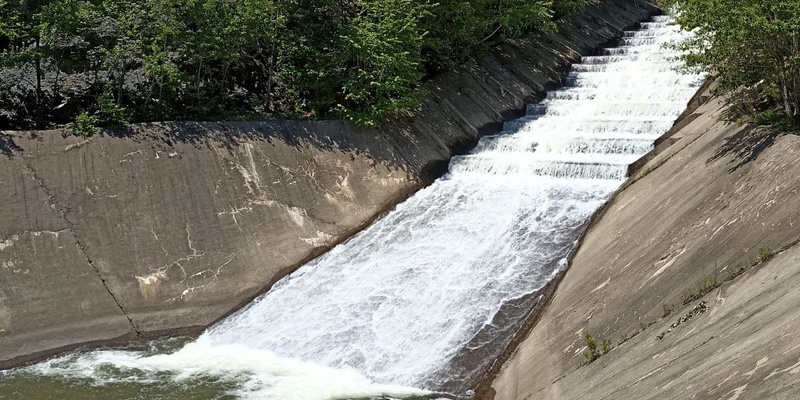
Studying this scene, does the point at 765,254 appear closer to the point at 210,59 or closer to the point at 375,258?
the point at 375,258

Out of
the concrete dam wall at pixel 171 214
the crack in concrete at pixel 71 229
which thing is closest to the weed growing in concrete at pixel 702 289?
the concrete dam wall at pixel 171 214

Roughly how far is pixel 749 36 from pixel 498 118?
12815 mm

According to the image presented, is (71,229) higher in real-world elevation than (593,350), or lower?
higher

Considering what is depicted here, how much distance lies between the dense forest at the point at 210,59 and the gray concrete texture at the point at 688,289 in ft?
31.7

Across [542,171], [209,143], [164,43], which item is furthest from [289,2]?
[542,171]

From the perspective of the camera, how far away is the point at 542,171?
77.5 ft

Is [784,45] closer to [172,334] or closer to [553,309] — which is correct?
[553,309]

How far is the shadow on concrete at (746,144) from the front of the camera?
15.9m

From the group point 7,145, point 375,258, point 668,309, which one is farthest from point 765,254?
point 7,145

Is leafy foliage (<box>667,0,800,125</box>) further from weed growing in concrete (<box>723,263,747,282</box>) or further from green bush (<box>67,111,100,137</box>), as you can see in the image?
green bush (<box>67,111,100,137</box>)

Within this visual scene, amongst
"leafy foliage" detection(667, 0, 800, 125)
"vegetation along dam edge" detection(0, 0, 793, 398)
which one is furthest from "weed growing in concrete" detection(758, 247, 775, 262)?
"leafy foliage" detection(667, 0, 800, 125)

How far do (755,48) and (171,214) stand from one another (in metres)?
14.9

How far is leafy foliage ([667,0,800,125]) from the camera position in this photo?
1589 centimetres

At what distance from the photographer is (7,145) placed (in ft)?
63.7
